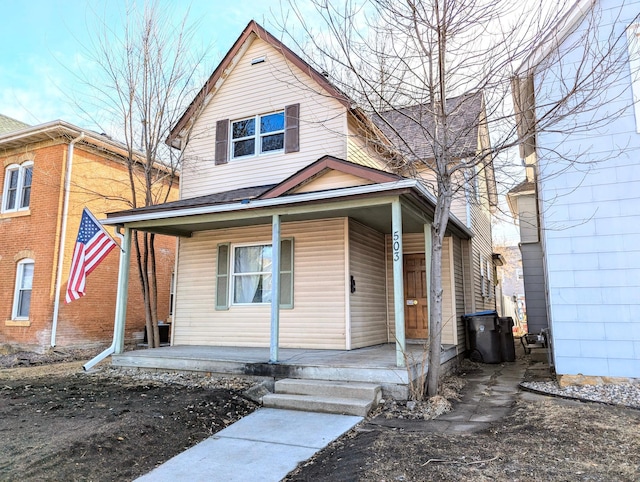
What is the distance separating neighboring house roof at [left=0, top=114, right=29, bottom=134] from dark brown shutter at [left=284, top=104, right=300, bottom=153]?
394 inches

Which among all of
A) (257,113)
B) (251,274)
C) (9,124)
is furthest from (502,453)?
(9,124)

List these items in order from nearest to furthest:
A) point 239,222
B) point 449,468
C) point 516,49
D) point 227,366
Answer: point 449,468 → point 516,49 → point 227,366 → point 239,222

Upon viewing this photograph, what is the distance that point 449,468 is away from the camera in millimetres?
3438

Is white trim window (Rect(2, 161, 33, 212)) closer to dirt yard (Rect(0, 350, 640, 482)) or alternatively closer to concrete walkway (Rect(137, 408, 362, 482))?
dirt yard (Rect(0, 350, 640, 482))

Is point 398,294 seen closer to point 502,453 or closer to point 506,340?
point 502,453

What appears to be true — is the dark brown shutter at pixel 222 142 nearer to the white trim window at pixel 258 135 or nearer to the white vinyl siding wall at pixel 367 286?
the white trim window at pixel 258 135

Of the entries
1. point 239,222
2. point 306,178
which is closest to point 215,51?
point 239,222

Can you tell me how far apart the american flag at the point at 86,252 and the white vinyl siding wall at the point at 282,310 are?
2387mm

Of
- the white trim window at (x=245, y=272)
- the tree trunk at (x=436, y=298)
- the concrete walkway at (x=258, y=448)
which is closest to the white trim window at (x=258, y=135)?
the white trim window at (x=245, y=272)

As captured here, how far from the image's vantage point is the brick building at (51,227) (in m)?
11.4

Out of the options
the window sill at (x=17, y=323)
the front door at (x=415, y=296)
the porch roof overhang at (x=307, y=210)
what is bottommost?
the window sill at (x=17, y=323)

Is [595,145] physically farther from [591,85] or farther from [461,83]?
[461,83]

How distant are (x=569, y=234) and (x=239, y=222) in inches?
234

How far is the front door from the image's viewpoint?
10.0 meters
